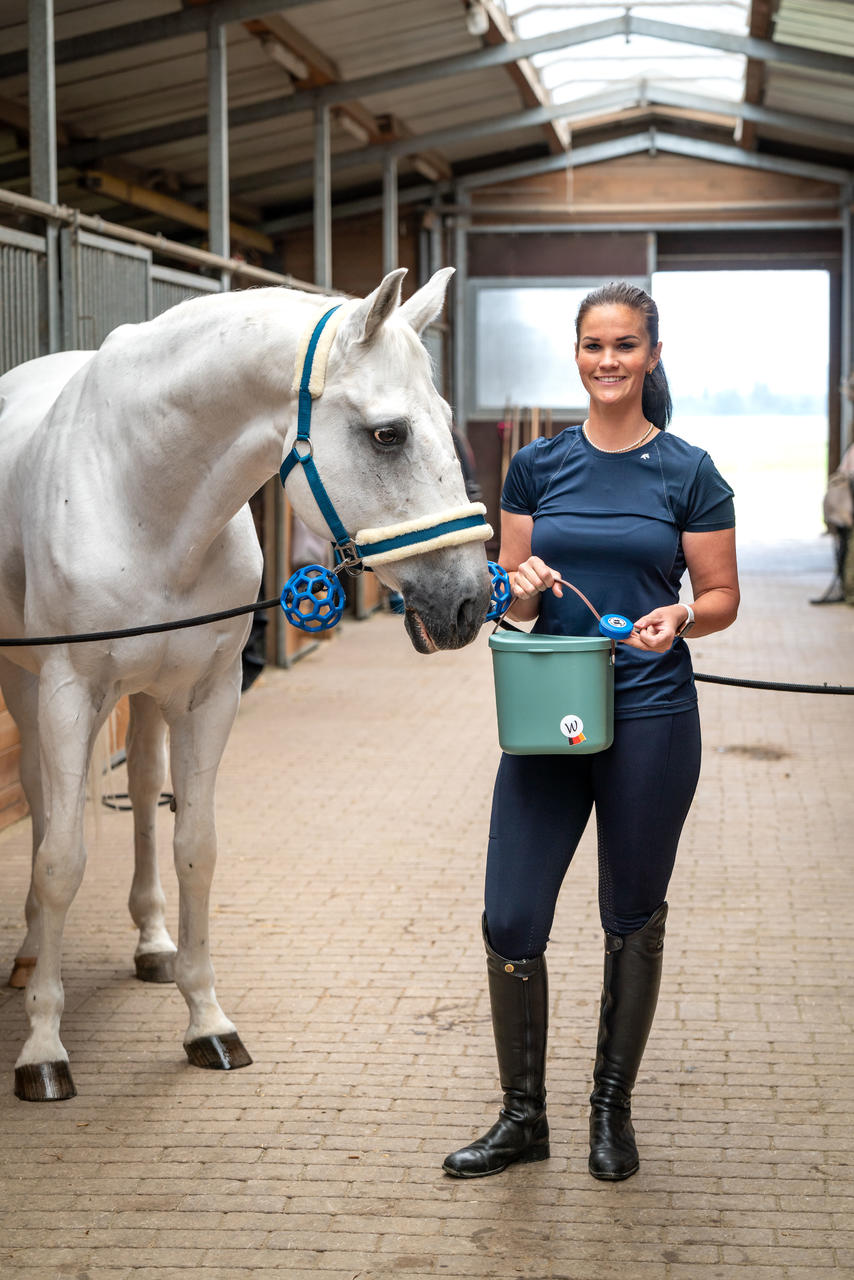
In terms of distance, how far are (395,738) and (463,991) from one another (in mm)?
3161

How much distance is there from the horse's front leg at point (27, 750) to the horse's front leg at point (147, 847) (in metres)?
0.24

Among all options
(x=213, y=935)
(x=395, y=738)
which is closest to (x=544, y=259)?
(x=395, y=738)

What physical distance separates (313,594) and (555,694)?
1.61 feet

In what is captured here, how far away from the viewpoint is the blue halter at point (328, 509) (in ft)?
7.58

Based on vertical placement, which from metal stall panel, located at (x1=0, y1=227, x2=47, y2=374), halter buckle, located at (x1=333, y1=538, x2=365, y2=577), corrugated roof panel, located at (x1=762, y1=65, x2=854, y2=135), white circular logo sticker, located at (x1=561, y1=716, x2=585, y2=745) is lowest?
white circular logo sticker, located at (x1=561, y1=716, x2=585, y2=745)

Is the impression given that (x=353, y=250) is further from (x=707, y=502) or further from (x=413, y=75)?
(x=707, y=502)

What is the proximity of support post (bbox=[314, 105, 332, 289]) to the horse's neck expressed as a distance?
7191 mm

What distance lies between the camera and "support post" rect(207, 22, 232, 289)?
7.42 m

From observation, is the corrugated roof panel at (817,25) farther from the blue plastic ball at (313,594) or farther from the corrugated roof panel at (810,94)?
the blue plastic ball at (313,594)

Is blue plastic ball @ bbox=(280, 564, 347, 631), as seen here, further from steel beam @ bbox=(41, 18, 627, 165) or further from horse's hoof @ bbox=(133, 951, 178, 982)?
steel beam @ bbox=(41, 18, 627, 165)

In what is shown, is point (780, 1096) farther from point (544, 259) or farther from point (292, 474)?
point (544, 259)

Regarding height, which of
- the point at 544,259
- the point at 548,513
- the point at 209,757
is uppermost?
the point at 544,259

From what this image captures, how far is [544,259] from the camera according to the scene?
14211 mm

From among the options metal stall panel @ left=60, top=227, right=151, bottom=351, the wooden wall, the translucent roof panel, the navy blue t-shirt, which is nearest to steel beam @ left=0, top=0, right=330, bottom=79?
metal stall panel @ left=60, top=227, right=151, bottom=351
